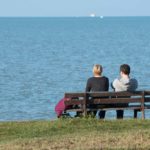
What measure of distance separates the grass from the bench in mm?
933

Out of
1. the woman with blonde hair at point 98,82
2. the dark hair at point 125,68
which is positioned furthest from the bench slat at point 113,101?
the dark hair at point 125,68

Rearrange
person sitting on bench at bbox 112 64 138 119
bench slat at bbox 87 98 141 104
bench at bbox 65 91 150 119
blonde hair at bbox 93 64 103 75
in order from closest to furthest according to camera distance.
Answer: bench at bbox 65 91 150 119 < bench slat at bbox 87 98 141 104 < blonde hair at bbox 93 64 103 75 < person sitting on bench at bbox 112 64 138 119

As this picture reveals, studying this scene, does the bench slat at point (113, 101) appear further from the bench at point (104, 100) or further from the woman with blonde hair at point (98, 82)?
the woman with blonde hair at point (98, 82)

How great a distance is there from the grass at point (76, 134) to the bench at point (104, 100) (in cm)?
93

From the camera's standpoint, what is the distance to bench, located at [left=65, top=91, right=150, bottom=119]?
15.6 m

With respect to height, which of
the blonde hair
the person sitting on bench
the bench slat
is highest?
the blonde hair

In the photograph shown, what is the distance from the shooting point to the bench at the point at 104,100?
51.3ft

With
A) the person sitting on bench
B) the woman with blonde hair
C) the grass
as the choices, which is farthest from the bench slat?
the grass

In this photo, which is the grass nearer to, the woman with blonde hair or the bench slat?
the bench slat

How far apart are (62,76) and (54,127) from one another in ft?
96.3

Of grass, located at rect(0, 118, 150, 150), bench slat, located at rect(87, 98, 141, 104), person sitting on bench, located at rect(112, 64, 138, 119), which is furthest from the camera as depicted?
person sitting on bench, located at rect(112, 64, 138, 119)

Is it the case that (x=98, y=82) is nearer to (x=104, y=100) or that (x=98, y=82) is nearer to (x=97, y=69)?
(x=97, y=69)

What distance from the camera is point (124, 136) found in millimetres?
12234

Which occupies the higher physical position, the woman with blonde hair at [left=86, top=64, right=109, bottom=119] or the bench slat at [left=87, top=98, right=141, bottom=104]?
the woman with blonde hair at [left=86, top=64, right=109, bottom=119]
